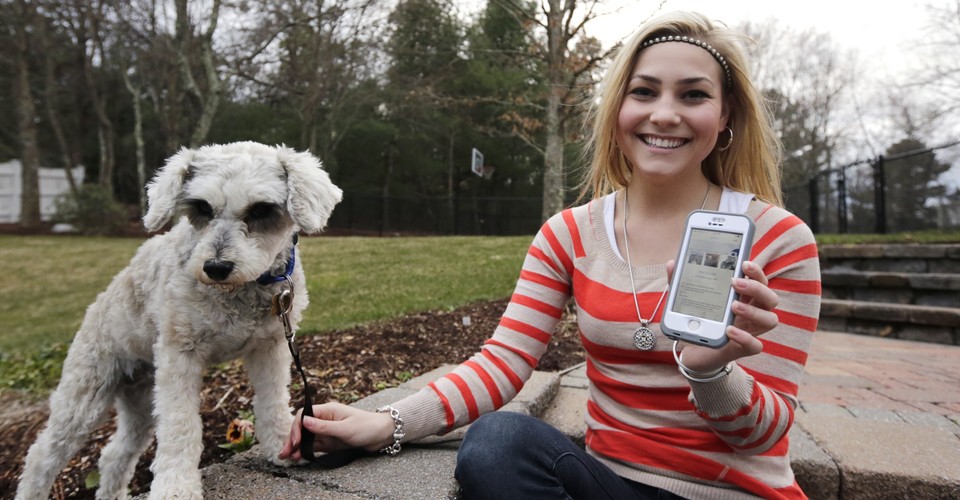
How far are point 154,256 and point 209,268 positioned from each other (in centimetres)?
50

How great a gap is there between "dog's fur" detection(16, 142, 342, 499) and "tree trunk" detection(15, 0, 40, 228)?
19.2 m

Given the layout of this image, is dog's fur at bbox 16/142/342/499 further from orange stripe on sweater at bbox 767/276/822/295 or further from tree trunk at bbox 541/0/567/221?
tree trunk at bbox 541/0/567/221

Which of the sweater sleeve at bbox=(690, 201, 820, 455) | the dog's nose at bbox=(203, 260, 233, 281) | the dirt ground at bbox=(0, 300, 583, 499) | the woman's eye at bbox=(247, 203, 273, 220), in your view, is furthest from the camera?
the dirt ground at bbox=(0, 300, 583, 499)

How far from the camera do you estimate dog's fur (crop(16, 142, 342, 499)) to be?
5.92 ft

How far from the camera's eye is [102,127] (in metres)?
22.2

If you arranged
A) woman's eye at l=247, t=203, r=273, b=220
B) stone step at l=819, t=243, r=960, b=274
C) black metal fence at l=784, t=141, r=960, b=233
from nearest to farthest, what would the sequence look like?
woman's eye at l=247, t=203, r=273, b=220, stone step at l=819, t=243, r=960, b=274, black metal fence at l=784, t=141, r=960, b=233

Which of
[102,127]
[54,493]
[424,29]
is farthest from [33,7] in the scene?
[54,493]

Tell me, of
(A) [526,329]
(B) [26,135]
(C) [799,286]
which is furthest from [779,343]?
(B) [26,135]

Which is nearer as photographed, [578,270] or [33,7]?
[578,270]

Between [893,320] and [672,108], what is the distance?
5.50m

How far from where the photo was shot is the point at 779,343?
5.03 feet

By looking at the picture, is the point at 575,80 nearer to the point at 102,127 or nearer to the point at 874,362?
the point at 874,362

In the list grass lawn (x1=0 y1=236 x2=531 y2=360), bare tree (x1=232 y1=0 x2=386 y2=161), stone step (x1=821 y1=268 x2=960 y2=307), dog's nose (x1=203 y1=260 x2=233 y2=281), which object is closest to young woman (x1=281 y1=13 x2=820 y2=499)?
dog's nose (x1=203 y1=260 x2=233 y2=281)

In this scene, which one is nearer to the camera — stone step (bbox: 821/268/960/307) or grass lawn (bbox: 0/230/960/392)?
grass lawn (bbox: 0/230/960/392)
